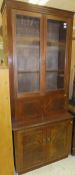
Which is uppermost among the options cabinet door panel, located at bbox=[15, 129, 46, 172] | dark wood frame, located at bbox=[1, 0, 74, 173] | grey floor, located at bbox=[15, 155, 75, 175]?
dark wood frame, located at bbox=[1, 0, 74, 173]

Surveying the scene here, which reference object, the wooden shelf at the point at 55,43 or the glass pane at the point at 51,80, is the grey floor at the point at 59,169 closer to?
the glass pane at the point at 51,80

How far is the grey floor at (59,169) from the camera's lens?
1.98 m

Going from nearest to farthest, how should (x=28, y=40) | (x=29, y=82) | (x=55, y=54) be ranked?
(x=28, y=40)
(x=29, y=82)
(x=55, y=54)

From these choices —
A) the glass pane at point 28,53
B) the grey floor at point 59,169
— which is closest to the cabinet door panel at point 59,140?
the grey floor at point 59,169

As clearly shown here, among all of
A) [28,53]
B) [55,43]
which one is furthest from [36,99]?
[55,43]

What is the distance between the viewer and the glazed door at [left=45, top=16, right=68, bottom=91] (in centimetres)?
195

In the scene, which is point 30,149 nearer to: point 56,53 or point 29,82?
point 29,82

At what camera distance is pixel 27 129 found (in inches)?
71.2

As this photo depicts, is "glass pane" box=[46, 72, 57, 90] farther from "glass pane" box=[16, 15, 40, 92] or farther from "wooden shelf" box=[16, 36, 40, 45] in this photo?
"wooden shelf" box=[16, 36, 40, 45]

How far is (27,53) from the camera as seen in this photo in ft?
6.22

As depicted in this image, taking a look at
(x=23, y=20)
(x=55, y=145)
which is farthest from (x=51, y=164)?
(x=23, y=20)

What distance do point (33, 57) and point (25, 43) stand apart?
214mm

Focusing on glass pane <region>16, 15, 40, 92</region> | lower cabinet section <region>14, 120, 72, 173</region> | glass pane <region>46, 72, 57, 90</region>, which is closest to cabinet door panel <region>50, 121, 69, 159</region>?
lower cabinet section <region>14, 120, 72, 173</region>

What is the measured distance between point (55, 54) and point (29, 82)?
0.61 m
